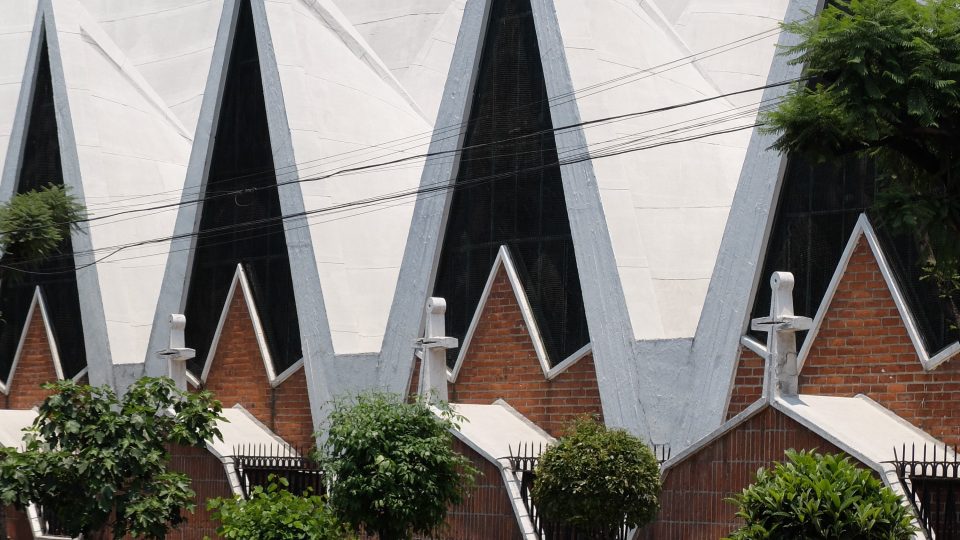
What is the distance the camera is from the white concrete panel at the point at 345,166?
2470 centimetres

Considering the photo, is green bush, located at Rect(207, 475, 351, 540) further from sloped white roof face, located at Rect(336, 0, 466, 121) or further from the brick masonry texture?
sloped white roof face, located at Rect(336, 0, 466, 121)

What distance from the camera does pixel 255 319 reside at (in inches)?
1013

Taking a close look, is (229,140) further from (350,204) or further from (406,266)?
(406,266)

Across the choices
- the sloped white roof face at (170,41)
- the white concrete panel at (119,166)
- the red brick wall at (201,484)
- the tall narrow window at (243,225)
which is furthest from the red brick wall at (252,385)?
the sloped white roof face at (170,41)

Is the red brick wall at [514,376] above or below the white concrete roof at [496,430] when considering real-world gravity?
above

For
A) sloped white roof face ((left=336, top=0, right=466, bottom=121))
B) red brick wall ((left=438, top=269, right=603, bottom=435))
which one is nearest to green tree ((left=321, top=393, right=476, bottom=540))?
red brick wall ((left=438, top=269, right=603, bottom=435))

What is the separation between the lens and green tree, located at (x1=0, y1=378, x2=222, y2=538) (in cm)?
1586

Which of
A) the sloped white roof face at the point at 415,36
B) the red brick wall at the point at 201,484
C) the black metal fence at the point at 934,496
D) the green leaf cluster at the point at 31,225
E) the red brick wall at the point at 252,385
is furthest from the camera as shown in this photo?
the sloped white roof face at the point at 415,36

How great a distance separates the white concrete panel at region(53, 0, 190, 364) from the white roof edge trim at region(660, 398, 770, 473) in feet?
45.3

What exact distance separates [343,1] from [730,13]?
396 inches

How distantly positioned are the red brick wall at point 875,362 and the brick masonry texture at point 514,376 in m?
3.63

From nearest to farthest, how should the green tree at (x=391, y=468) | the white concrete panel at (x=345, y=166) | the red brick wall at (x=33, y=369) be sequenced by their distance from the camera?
the green tree at (x=391, y=468)
the white concrete panel at (x=345, y=166)
the red brick wall at (x=33, y=369)

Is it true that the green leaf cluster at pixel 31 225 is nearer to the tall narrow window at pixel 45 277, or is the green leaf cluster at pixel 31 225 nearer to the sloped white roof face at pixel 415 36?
the tall narrow window at pixel 45 277

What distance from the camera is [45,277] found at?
96.8 ft
